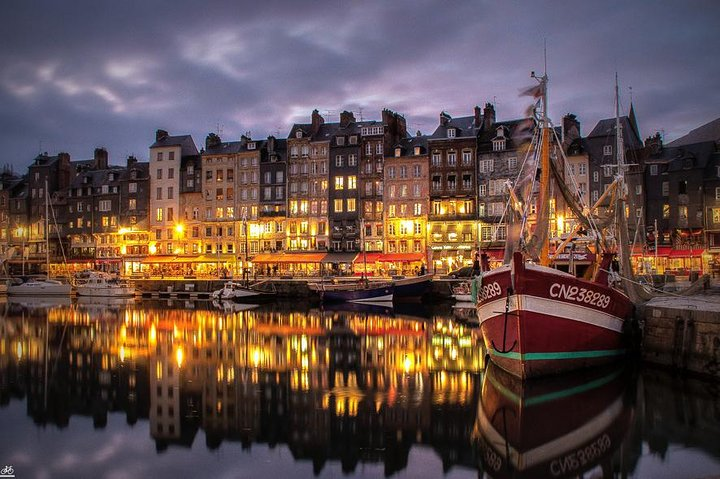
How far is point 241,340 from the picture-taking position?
2867 centimetres

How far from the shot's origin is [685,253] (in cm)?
5175

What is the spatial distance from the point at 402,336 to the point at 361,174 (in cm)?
3682

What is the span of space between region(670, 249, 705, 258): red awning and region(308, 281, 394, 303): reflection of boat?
2317 cm

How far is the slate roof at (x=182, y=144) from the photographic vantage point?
73.5 m

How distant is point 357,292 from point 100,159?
4883 cm

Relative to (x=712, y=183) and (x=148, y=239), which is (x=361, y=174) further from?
(x=712, y=183)

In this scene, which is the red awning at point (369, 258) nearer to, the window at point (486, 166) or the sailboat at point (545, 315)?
the window at point (486, 166)

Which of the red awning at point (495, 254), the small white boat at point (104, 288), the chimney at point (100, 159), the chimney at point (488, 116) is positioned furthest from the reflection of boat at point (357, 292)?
the chimney at point (100, 159)

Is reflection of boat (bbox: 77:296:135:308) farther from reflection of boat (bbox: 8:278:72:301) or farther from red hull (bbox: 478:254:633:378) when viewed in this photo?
red hull (bbox: 478:254:633:378)

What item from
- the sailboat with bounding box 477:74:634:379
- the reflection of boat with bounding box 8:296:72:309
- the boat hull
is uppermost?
the sailboat with bounding box 477:74:634:379

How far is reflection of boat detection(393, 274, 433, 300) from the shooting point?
49750 millimetres

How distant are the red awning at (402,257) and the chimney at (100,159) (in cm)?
4261

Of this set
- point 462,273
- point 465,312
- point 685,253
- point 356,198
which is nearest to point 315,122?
point 356,198

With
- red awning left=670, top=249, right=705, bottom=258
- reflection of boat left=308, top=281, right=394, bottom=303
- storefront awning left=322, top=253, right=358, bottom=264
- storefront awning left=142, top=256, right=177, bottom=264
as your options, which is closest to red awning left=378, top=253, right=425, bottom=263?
storefront awning left=322, top=253, right=358, bottom=264
